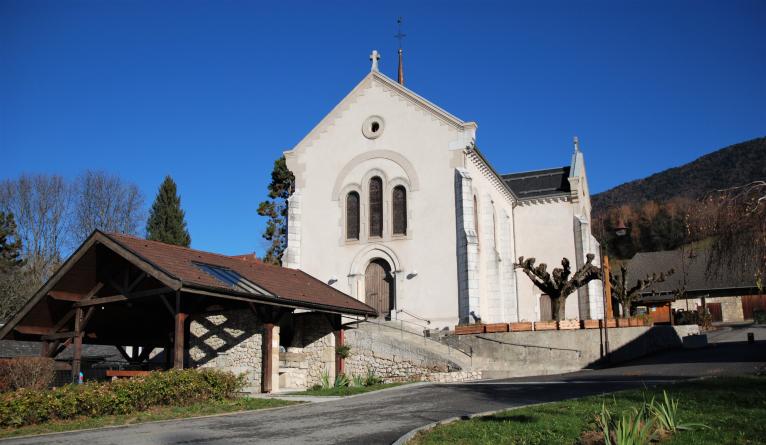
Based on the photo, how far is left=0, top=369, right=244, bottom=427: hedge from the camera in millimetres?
13000

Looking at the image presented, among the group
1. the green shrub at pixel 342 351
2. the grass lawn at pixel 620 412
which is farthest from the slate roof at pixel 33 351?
the grass lawn at pixel 620 412

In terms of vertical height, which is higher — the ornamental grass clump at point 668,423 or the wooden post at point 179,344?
the wooden post at point 179,344

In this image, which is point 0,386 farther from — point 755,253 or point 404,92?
point 404,92

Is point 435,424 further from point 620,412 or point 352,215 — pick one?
point 352,215

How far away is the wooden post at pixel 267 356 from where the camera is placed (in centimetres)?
1944

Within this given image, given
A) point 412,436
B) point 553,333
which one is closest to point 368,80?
point 553,333

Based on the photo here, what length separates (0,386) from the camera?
15.5 meters

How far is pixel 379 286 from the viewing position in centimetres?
3077

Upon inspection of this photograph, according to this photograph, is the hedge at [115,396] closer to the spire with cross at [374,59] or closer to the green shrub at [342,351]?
the green shrub at [342,351]

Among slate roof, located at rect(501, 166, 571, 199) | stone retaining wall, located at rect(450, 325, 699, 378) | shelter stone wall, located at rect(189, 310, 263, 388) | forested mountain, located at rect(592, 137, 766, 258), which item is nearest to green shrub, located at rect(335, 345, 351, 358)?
shelter stone wall, located at rect(189, 310, 263, 388)

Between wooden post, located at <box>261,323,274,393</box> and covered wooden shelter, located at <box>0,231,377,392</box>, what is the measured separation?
0.10 feet

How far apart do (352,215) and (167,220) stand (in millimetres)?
22805

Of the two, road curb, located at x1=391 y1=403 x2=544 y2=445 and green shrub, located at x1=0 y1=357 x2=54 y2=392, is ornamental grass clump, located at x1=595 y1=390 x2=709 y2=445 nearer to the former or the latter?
road curb, located at x1=391 y1=403 x2=544 y2=445

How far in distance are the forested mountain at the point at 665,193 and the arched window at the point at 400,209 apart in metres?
27.4
